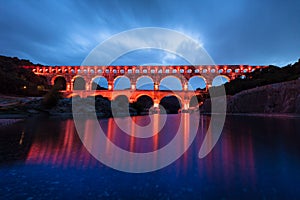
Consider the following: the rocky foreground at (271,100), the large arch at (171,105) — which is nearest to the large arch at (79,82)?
the large arch at (171,105)

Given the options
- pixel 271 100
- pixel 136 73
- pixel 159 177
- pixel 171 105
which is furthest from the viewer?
pixel 171 105

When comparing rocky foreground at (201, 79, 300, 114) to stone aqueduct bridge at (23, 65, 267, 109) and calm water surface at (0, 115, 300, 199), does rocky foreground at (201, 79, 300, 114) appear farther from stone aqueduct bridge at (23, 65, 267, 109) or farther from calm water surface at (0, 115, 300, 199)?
stone aqueduct bridge at (23, 65, 267, 109)

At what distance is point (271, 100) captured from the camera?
709 inches

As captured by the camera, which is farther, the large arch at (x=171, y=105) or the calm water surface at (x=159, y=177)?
the large arch at (x=171, y=105)

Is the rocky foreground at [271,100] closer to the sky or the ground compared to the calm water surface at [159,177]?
closer to the sky

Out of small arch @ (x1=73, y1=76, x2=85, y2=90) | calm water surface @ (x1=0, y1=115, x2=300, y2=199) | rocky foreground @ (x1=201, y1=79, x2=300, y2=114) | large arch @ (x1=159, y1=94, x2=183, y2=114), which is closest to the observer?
calm water surface @ (x1=0, y1=115, x2=300, y2=199)

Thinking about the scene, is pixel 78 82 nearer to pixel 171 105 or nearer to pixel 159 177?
pixel 171 105

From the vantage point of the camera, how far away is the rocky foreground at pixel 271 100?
15648mm

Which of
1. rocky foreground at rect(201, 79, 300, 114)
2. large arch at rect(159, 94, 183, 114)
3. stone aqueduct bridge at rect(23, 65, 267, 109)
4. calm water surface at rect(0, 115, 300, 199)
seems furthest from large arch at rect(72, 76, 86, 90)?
calm water surface at rect(0, 115, 300, 199)

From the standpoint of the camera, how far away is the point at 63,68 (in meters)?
55.7

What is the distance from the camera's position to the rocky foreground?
616 inches

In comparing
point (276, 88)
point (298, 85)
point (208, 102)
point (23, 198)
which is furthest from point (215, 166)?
point (208, 102)

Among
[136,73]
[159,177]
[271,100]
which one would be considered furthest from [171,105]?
[159,177]

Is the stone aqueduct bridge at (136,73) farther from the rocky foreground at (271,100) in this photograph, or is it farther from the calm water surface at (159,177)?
the calm water surface at (159,177)
